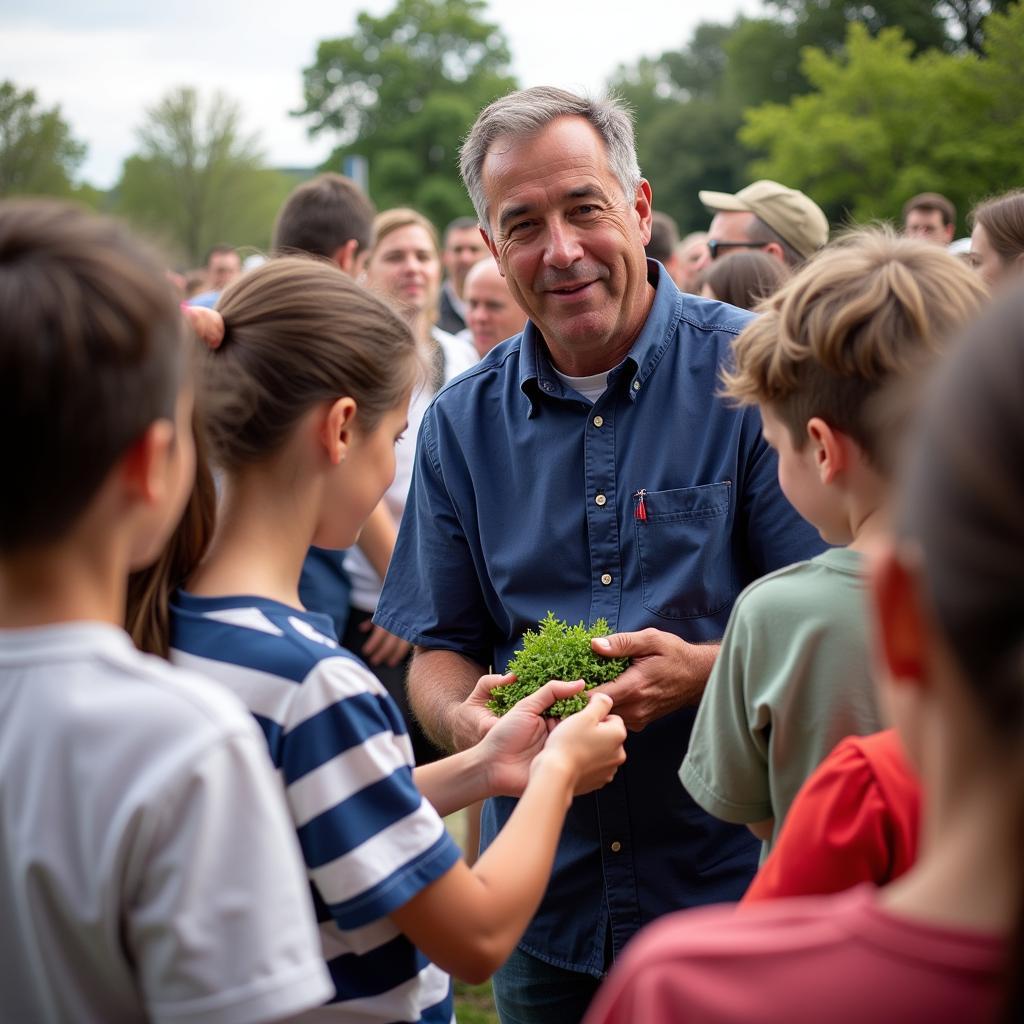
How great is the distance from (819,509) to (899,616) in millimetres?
1179

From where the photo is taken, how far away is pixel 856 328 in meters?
2.19

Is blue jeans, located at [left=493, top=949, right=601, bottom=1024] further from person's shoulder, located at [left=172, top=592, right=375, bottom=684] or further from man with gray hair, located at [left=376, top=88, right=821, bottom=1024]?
person's shoulder, located at [left=172, top=592, right=375, bottom=684]

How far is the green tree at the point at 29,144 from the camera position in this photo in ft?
138

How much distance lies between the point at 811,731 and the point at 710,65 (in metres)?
85.0

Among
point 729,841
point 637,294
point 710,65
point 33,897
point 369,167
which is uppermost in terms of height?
point 710,65

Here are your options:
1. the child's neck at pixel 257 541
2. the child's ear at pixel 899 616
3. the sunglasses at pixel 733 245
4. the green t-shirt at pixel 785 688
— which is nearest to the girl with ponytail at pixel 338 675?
the child's neck at pixel 257 541

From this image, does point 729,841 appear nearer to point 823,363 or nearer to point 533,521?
point 533,521

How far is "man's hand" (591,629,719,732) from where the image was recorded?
279cm

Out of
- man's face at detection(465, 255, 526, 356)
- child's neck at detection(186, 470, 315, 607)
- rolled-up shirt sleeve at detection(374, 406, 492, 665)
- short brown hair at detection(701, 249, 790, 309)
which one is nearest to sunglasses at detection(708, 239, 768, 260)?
short brown hair at detection(701, 249, 790, 309)

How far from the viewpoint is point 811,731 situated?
216cm

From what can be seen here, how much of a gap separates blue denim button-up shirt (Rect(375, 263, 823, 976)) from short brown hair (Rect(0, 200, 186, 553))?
5.63 feet

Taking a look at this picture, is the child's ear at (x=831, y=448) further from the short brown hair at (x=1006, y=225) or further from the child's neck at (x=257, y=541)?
the short brown hair at (x=1006, y=225)

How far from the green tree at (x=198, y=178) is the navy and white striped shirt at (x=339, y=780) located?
58841 millimetres

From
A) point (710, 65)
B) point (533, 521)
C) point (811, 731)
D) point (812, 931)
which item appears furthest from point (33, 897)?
point (710, 65)
